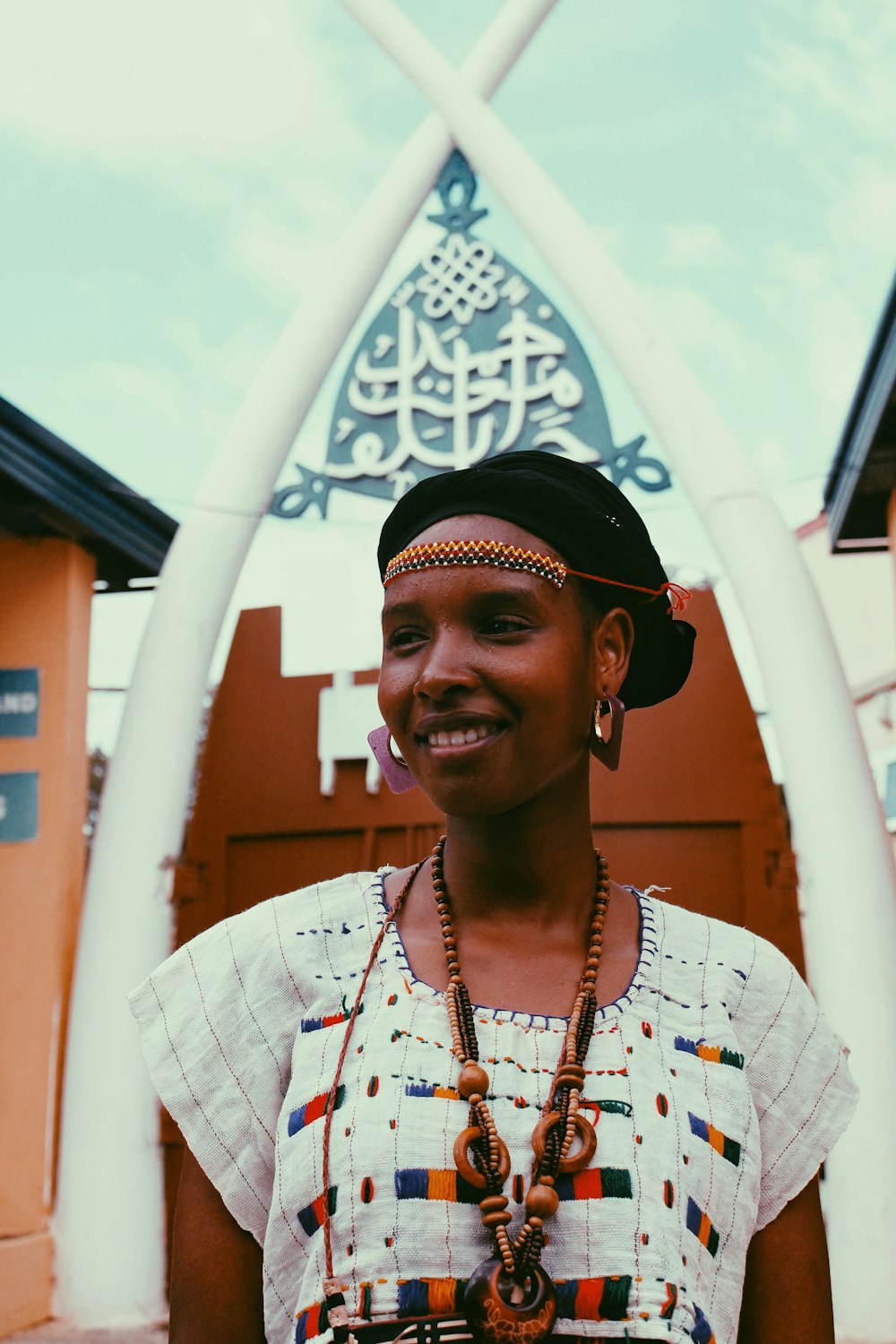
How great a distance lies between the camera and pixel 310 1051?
3.49ft

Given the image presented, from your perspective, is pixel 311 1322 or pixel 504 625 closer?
pixel 311 1322

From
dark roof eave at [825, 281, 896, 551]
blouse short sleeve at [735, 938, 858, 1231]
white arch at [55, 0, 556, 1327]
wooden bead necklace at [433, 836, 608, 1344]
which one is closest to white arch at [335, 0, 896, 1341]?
dark roof eave at [825, 281, 896, 551]

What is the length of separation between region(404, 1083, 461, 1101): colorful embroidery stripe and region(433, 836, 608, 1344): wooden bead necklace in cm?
1

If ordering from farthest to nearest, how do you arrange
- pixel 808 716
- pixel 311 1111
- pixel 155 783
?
pixel 155 783, pixel 808 716, pixel 311 1111

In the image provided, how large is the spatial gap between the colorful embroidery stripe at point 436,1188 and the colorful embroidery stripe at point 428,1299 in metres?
0.06

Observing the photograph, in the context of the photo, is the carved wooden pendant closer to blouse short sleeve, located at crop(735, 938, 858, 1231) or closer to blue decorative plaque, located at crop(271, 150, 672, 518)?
blouse short sleeve, located at crop(735, 938, 858, 1231)

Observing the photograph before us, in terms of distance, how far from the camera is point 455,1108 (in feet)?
3.30

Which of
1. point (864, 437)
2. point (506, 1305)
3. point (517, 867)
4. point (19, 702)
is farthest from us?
point (19, 702)

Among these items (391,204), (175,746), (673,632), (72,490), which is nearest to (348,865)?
(175,746)

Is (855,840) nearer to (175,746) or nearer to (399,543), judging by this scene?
(175,746)

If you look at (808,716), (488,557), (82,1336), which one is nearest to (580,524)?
(488,557)

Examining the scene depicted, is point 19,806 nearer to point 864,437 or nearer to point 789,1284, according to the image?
point 864,437

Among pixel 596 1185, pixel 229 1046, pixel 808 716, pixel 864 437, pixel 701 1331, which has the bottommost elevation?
pixel 701 1331

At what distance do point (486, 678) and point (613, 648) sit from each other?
170 millimetres
